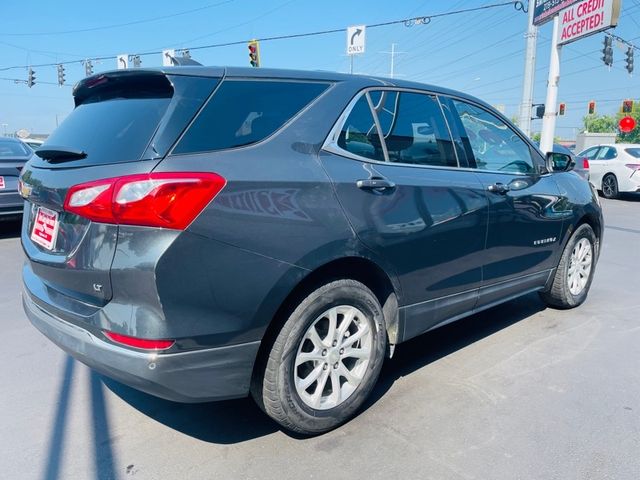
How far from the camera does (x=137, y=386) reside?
6.88ft

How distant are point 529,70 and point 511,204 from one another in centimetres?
1762

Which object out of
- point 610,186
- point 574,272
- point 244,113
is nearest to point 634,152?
point 610,186

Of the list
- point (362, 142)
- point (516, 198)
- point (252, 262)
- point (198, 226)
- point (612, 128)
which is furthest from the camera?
point (612, 128)

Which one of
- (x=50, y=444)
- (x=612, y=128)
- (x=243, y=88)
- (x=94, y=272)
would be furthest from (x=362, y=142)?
(x=612, y=128)

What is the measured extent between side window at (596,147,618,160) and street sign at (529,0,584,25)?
14.8 ft

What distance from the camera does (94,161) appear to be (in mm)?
2211

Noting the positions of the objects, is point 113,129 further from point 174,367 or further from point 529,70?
point 529,70

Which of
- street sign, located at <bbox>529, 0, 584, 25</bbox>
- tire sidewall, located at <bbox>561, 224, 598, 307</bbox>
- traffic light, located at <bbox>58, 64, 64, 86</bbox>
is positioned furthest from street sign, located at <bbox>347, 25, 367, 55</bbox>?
traffic light, located at <bbox>58, 64, 64, 86</bbox>

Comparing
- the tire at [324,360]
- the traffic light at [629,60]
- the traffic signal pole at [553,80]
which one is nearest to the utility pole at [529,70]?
the traffic signal pole at [553,80]

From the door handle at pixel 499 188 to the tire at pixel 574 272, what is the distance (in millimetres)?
1191

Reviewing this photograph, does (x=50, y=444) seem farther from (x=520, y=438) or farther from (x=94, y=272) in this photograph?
(x=520, y=438)

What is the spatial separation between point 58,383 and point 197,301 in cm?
170

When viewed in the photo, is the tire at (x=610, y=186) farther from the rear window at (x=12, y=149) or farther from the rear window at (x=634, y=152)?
the rear window at (x=12, y=149)

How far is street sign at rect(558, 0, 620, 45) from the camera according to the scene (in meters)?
14.1
